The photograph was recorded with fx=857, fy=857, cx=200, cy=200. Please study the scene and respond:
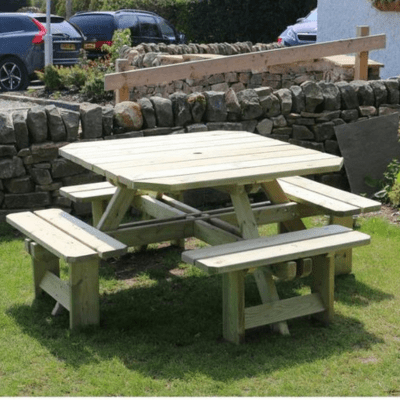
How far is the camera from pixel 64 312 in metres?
4.90

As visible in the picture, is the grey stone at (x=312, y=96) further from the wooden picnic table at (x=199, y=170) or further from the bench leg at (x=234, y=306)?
the bench leg at (x=234, y=306)

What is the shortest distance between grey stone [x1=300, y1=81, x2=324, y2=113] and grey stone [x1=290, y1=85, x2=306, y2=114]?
3cm

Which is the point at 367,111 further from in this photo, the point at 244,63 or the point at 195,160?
the point at 195,160

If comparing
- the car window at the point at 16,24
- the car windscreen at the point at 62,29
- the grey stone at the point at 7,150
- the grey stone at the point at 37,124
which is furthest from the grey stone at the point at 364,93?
the car windscreen at the point at 62,29

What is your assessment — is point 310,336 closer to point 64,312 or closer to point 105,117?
point 64,312

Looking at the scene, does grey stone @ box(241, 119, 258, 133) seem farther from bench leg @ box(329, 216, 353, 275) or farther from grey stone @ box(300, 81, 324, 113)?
bench leg @ box(329, 216, 353, 275)

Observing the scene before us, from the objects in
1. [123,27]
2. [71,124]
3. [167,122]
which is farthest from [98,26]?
[71,124]

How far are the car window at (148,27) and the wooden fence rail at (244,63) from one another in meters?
12.8

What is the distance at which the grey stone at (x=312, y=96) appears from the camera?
755 centimetres

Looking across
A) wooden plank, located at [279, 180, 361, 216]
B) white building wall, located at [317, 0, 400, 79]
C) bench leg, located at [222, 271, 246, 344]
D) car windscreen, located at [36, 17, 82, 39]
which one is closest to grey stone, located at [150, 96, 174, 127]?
wooden plank, located at [279, 180, 361, 216]

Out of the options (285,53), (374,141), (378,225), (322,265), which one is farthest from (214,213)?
(285,53)

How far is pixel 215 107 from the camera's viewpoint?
719 cm

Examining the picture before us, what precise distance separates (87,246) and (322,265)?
1282mm

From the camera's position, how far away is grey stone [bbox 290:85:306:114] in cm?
754
